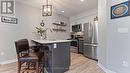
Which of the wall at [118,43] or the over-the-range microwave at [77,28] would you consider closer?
the wall at [118,43]

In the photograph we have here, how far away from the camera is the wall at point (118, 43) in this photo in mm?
3550

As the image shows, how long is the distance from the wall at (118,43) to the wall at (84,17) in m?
3.09

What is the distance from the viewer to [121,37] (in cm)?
373

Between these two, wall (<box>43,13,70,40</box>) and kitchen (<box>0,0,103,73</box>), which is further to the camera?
wall (<box>43,13,70,40</box>)

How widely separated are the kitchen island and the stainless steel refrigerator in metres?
2.14

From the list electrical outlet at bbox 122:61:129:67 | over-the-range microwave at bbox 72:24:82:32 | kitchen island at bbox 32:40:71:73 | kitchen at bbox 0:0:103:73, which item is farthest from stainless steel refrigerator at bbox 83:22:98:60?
electrical outlet at bbox 122:61:129:67

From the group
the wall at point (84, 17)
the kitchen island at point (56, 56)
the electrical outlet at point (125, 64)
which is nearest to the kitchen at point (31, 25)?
the wall at point (84, 17)

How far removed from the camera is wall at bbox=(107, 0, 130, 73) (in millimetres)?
3550

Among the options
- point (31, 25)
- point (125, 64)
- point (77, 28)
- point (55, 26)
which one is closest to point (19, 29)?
point (31, 25)

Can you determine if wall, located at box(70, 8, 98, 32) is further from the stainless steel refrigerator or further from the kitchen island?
the kitchen island

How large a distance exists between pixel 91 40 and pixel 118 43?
2622mm

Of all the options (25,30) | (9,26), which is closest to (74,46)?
(25,30)

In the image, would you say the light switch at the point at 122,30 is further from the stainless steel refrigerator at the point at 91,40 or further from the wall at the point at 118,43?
the stainless steel refrigerator at the point at 91,40

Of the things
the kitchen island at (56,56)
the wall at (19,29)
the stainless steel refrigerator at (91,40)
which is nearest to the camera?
the kitchen island at (56,56)
